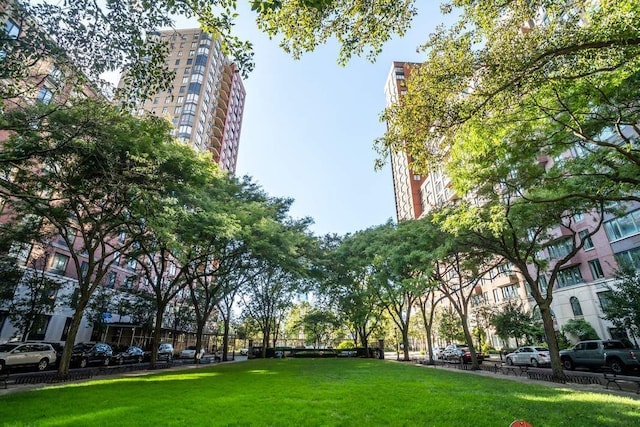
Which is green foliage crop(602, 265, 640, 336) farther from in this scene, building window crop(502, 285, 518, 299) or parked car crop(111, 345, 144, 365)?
parked car crop(111, 345, 144, 365)

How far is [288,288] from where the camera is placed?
3838 cm

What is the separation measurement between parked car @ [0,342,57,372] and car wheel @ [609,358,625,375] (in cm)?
3316

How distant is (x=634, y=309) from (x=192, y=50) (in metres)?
74.0

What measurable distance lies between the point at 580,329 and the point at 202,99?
63054 millimetres

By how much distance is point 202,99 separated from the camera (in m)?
61.0

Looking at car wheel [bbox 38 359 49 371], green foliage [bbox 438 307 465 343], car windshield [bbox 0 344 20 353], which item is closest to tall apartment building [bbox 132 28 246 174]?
car wheel [bbox 38 359 49 371]

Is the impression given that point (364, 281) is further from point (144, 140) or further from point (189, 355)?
point (144, 140)

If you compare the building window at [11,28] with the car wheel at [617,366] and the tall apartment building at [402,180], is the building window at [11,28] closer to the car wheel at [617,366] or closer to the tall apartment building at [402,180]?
the car wheel at [617,366]

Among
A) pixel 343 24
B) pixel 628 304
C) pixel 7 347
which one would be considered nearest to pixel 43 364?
pixel 7 347

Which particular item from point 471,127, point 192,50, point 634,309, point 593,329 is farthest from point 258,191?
point 192,50

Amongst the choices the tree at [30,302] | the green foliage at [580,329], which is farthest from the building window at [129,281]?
the green foliage at [580,329]

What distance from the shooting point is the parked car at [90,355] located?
2304 cm

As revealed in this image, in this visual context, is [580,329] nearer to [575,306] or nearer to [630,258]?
[575,306]

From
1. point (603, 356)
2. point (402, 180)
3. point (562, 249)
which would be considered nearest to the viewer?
point (603, 356)
